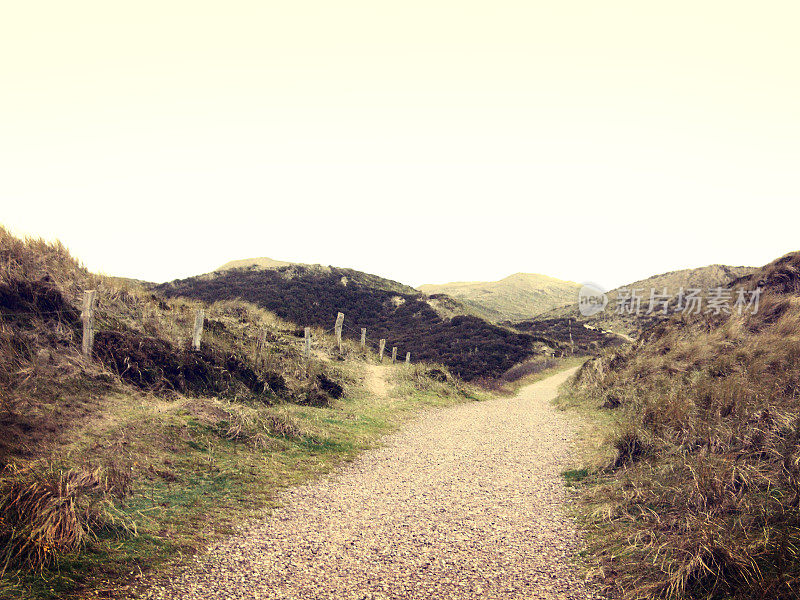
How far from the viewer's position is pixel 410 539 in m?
6.24

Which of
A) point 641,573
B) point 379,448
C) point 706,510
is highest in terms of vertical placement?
point 706,510

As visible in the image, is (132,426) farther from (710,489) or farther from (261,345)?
(710,489)

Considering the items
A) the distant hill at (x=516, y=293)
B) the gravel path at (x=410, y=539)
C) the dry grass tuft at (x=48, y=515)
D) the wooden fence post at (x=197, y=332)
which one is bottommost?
the gravel path at (x=410, y=539)

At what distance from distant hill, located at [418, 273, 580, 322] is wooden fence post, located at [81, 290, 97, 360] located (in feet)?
309

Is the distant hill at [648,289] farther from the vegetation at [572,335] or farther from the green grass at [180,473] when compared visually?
the green grass at [180,473]

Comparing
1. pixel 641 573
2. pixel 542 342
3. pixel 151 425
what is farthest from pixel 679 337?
pixel 542 342

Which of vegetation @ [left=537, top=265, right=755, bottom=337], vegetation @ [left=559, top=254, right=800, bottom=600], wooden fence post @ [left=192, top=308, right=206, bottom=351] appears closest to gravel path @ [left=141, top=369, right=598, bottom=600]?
vegetation @ [left=559, top=254, right=800, bottom=600]

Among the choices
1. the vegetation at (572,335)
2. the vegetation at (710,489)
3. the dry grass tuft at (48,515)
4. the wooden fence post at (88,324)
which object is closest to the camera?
the vegetation at (710,489)

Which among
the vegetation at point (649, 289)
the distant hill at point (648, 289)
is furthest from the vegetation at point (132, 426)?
the distant hill at point (648, 289)

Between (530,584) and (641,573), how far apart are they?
1.24 meters

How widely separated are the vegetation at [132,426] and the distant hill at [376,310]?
1889 cm

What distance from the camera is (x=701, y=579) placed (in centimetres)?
448

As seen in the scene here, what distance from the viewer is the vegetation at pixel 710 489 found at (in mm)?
4441

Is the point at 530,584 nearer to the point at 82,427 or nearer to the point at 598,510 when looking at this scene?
the point at 598,510
